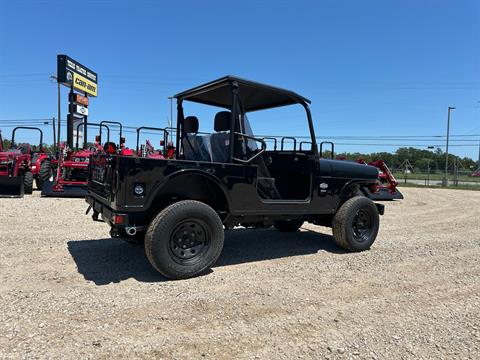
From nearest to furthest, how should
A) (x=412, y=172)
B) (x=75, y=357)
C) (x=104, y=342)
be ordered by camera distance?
(x=75, y=357) → (x=104, y=342) → (x=412, y=172)

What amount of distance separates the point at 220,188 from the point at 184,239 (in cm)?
72

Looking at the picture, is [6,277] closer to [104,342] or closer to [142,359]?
[104,342]

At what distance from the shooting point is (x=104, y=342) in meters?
2.80

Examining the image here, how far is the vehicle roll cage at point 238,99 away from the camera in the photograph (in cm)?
476

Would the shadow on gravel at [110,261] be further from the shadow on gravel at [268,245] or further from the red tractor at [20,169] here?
the red tractor at [20,169]

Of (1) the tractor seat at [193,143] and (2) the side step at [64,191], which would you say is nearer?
(1) the tractor seat at [193,143]

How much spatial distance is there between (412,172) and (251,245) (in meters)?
36.1

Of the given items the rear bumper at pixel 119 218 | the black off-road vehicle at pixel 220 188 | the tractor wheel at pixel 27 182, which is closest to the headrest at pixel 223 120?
the black off-road vehicle at pixel 220 188

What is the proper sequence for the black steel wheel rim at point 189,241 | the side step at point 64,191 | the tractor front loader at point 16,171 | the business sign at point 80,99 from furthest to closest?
the business sign at point 80,99 < the side step at point 64,191 < the tractor front loader at point 16,171 < the black steel wheel rim at point 189,241

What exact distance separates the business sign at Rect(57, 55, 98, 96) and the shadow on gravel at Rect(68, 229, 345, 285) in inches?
642

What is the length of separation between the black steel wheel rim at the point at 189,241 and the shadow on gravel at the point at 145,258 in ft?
1.23

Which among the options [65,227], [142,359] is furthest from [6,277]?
[65,227]

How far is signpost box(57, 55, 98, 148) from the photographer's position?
65.9ft

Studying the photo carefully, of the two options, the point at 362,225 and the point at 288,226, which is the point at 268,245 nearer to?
the point at 288,226
